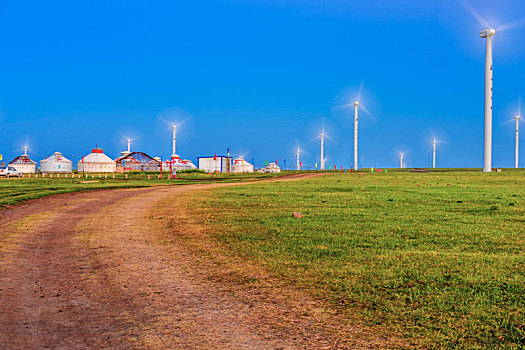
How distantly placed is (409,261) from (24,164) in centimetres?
14502

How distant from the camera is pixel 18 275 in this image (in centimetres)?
826

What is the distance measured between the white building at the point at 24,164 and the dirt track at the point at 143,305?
13596 centimetres

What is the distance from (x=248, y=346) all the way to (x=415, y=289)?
3.41 m

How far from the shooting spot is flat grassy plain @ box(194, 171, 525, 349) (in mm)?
5621

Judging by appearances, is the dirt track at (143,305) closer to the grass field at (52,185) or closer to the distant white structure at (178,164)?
the grass field at (52,185)

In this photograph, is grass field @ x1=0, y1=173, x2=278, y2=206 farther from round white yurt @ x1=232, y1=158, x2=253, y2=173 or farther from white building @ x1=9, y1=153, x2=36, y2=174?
white building @ x1=9, y1=153, x2=36, y2=174

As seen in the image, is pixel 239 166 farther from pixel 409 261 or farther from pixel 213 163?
pixel 409 261

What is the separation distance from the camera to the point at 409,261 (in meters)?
8.80

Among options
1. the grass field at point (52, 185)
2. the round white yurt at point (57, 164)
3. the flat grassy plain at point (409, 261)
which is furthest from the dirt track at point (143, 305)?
the round white yurt at point (57, 164)

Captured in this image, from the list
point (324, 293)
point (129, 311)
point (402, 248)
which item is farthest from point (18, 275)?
point (402, 248)

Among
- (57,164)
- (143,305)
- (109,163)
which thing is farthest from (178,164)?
(143,305)

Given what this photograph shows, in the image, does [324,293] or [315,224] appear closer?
[324,293]

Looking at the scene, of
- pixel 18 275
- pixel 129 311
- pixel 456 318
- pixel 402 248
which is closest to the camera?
pixel 456 318

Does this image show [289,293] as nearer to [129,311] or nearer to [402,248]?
[129,311]
